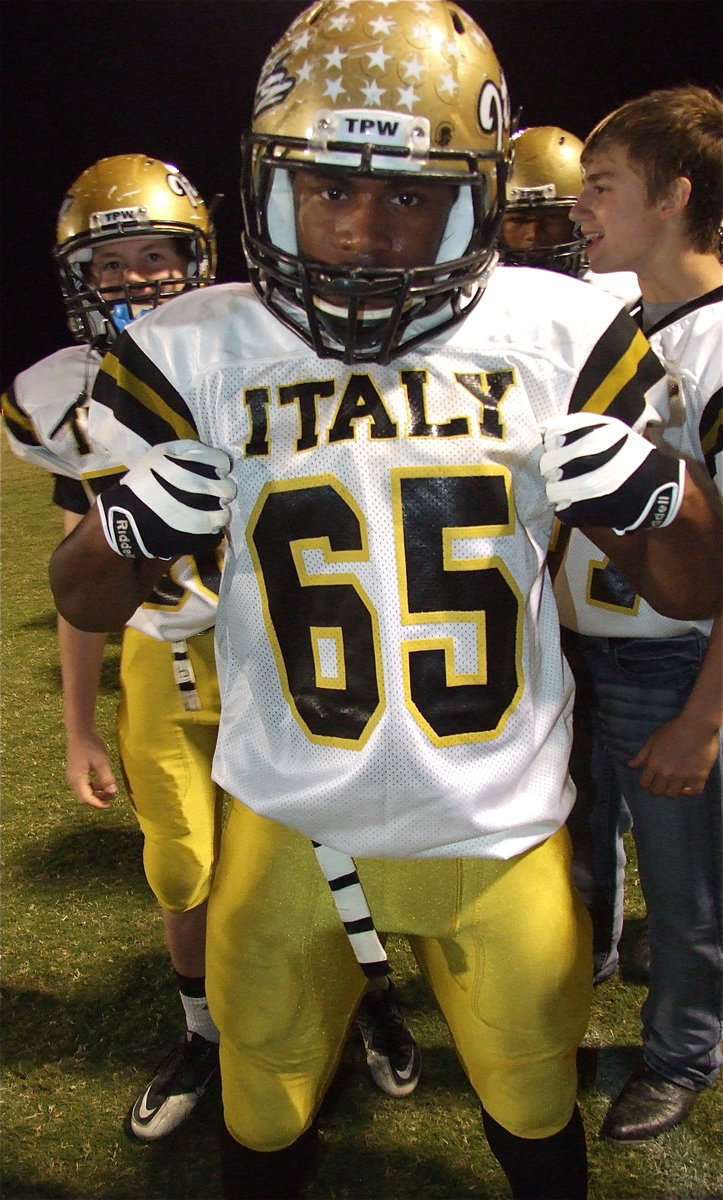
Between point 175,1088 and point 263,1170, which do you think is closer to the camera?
point 263,1170

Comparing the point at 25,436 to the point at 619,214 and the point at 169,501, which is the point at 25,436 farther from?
the point at 619,214

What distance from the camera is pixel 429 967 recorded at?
3.95 ft

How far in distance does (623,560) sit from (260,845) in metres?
0.55

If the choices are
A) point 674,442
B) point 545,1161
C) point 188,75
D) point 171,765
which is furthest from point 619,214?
point 188,75

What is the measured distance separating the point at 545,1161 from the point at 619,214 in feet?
4.99

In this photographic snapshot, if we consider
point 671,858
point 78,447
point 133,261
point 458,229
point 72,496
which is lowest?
point 671,858

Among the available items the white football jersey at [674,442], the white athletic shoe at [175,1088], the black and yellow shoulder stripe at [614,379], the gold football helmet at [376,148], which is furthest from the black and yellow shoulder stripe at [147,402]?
the white athletic shoe at [175,1088]

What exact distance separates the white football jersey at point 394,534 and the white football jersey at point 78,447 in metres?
0.45

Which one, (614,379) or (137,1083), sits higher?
(614,379)

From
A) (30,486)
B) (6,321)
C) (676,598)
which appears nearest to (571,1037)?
(676,598)

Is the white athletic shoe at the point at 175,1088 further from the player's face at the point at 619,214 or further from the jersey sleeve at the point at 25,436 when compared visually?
the player's face at the point at 619,214

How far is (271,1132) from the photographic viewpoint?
1171 mm

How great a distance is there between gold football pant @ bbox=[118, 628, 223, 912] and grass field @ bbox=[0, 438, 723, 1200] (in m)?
0.45

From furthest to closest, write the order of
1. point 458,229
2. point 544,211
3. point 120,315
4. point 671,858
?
point 544,211
point 120,315
point 671,858
point 458,229
